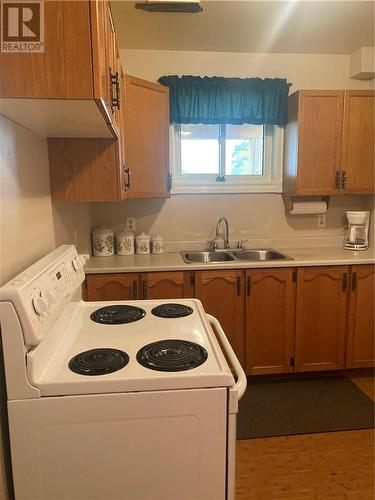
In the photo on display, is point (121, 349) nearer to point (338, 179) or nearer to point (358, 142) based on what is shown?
point (338, 179)

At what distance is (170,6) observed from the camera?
2043 millimetres

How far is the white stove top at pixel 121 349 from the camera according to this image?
97cm

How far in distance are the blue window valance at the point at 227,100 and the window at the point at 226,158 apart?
0.60 ft

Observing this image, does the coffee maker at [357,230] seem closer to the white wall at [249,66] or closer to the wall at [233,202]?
the wall at [233,202]

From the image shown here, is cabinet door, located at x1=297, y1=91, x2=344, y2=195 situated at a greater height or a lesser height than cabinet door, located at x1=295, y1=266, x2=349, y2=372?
greater

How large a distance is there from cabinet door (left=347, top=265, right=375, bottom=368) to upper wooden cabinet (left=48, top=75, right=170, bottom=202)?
153cm

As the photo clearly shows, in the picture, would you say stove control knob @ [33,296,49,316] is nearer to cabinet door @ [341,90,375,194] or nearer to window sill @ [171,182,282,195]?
window sill @ [171,182,282,195]

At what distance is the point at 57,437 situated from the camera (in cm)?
98

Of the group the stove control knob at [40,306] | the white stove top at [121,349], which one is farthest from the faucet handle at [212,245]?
the stove control knob at [40,306]

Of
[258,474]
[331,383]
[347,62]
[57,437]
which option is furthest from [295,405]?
[347,62]

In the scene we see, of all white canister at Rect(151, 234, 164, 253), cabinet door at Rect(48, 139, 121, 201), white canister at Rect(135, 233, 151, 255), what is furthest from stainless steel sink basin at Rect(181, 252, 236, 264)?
cabinet door at Rect(48, 139, 121, 201)

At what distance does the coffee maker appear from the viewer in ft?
9.63

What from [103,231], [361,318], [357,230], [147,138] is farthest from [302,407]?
[147,138]

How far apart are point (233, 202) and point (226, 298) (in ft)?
3.06
